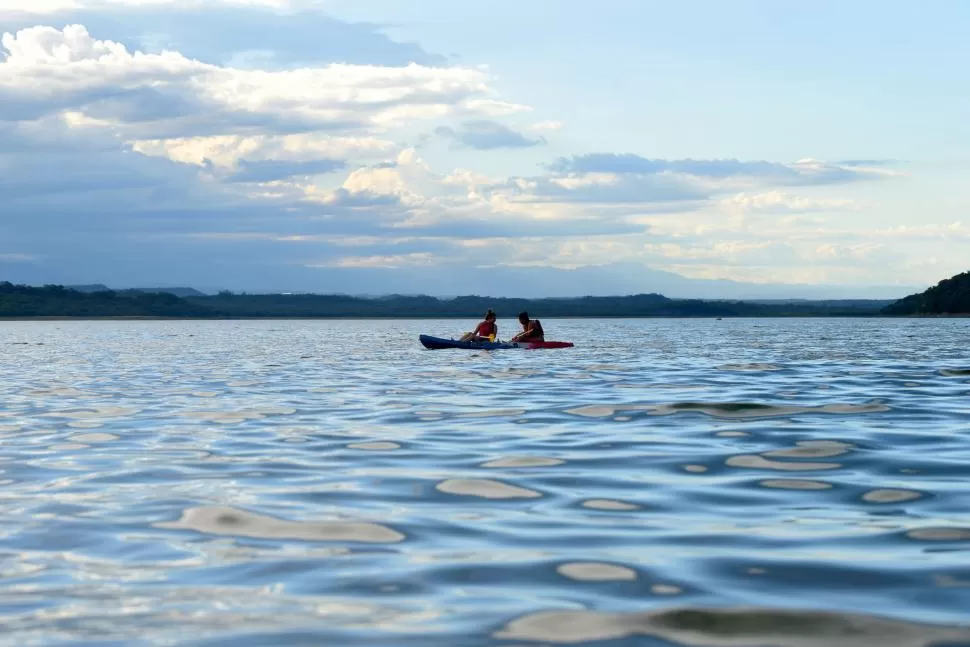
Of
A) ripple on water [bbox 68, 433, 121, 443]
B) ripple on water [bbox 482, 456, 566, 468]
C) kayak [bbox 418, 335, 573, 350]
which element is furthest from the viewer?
kayak [bbox 418, 335, 573, 350]

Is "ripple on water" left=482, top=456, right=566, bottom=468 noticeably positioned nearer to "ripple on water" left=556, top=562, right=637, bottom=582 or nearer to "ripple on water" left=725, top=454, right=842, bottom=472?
"ripple on water" left=725, top=454, right=842, bottom=472

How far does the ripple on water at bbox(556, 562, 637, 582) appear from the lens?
6.85 metres

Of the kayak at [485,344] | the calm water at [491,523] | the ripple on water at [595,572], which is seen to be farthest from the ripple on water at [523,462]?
the kayak at [485,344]

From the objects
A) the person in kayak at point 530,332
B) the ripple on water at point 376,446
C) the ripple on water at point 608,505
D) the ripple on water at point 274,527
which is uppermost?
the person in kayak at point 530,332

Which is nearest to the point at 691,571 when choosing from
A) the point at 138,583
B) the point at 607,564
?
the point at 607,564

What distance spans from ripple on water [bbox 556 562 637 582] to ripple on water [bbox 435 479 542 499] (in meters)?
2.79

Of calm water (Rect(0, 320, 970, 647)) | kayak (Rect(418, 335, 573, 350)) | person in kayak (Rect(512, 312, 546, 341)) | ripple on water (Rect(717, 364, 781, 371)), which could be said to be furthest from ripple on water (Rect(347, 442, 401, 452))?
person in kayak (Rect(512, 312, 546, 341))

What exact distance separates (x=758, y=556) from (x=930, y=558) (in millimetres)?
1035

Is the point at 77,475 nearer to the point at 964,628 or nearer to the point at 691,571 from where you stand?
the point at 691,571

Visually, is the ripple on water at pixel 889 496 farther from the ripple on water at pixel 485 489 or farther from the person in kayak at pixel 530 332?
the person in kayak at pixel 530 332

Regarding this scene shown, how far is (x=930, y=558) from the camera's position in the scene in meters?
7.31

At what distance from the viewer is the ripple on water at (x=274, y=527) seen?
823cm

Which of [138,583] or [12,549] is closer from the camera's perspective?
[138,583]

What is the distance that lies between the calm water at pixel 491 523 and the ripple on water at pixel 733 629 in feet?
0.06
